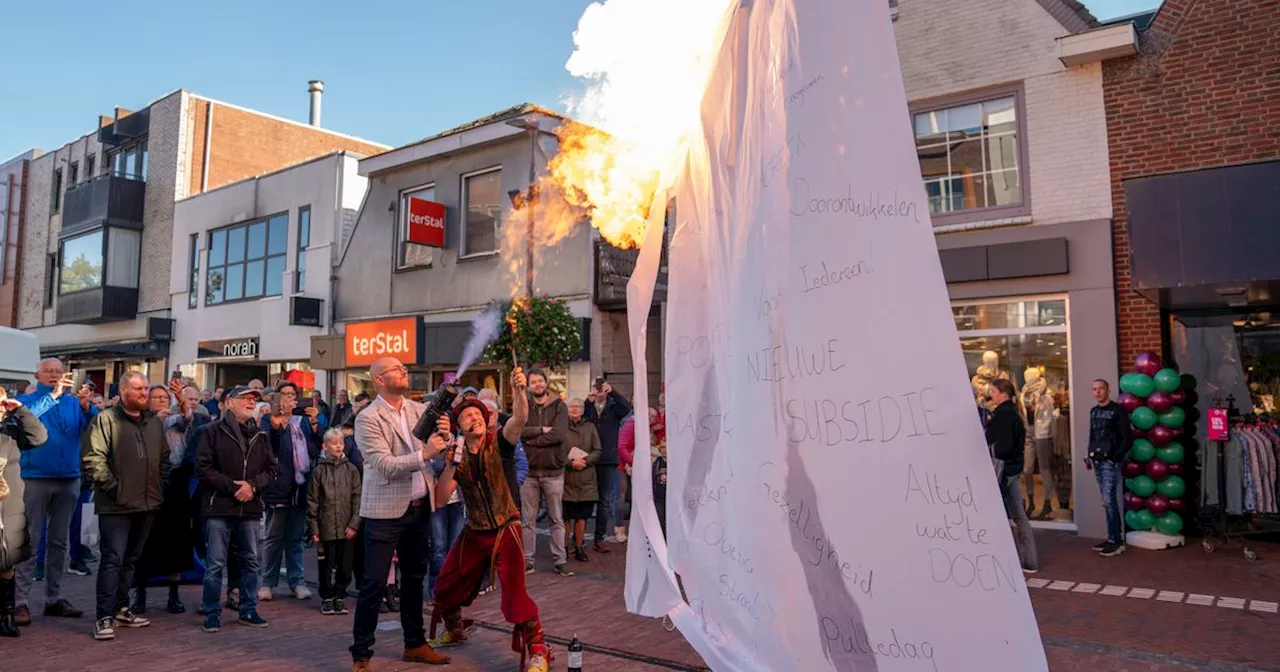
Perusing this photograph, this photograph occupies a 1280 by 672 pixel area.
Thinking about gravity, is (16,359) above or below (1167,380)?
above

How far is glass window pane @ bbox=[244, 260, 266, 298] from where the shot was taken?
23.4 meters

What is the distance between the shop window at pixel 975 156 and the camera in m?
12.2

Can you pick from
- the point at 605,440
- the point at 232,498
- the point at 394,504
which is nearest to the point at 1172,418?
the point at 605,440

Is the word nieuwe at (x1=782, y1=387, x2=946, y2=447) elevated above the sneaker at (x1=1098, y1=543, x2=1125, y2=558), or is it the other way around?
the word nieuwe at (x1=782, y1=387, x2=946, y2=447)

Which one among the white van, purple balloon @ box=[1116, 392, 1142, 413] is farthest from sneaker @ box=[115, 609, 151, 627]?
purple balloon @ box=[1116, 392, 1142, 413]

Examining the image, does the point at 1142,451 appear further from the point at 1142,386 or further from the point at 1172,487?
the point at 1142,386

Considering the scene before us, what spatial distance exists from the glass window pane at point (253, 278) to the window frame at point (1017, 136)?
58.4 feet

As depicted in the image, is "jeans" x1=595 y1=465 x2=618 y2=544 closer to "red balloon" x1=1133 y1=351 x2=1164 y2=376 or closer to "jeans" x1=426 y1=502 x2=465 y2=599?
"jeans" x1=426 y1=502 x2=465 y2=599

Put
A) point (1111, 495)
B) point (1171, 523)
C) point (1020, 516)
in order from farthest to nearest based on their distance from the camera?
1. point (1171, 523)
2. point (1111, 495)
3. point (1020, 516)

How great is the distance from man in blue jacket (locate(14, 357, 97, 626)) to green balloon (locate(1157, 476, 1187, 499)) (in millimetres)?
11573

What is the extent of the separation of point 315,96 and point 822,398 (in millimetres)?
32712

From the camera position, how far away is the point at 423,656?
5906 mm

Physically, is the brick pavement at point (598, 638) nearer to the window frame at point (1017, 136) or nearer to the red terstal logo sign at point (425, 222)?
the window frame at point (1017, 136)

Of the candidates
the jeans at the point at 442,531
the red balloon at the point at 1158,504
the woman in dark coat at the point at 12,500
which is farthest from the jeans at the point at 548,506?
the red balloon at the point at 1158,504
